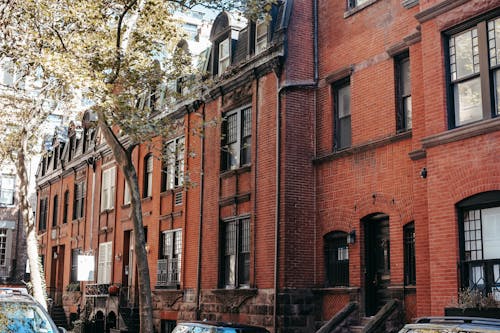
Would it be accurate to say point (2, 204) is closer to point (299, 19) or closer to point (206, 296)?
point (206, 296)

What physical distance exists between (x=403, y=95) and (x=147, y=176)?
579 inches

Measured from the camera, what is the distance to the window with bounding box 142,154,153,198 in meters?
28.2

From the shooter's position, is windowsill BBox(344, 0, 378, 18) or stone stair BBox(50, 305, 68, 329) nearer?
windowsill BBox(344, 0, 378, 18)

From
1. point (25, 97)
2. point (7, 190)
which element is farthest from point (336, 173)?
point (7, 190)

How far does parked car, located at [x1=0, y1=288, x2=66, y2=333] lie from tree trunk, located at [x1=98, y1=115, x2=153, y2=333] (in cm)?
605

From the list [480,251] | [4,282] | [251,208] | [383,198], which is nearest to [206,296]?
[251,208]

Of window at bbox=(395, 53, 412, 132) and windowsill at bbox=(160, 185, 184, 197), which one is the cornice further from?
windowsill at bbox=(160, 185, 184, 197)

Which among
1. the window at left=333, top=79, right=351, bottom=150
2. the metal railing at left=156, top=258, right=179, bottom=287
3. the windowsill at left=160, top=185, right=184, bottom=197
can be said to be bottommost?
the metal railing at left=156, top=258, right=179, bottom=287

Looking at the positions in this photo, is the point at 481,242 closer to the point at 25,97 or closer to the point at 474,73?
the point at 474,73

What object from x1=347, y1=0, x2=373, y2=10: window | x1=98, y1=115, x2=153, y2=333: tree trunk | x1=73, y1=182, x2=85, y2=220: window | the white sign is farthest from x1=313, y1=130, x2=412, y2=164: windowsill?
x1=73, y1=182, x2=85, y2=220: window

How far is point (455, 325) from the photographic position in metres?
8.59

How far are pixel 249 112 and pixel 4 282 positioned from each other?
3111 centimetres

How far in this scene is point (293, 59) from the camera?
19.3 m

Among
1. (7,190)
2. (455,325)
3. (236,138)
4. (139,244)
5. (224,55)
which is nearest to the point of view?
(455,325)
